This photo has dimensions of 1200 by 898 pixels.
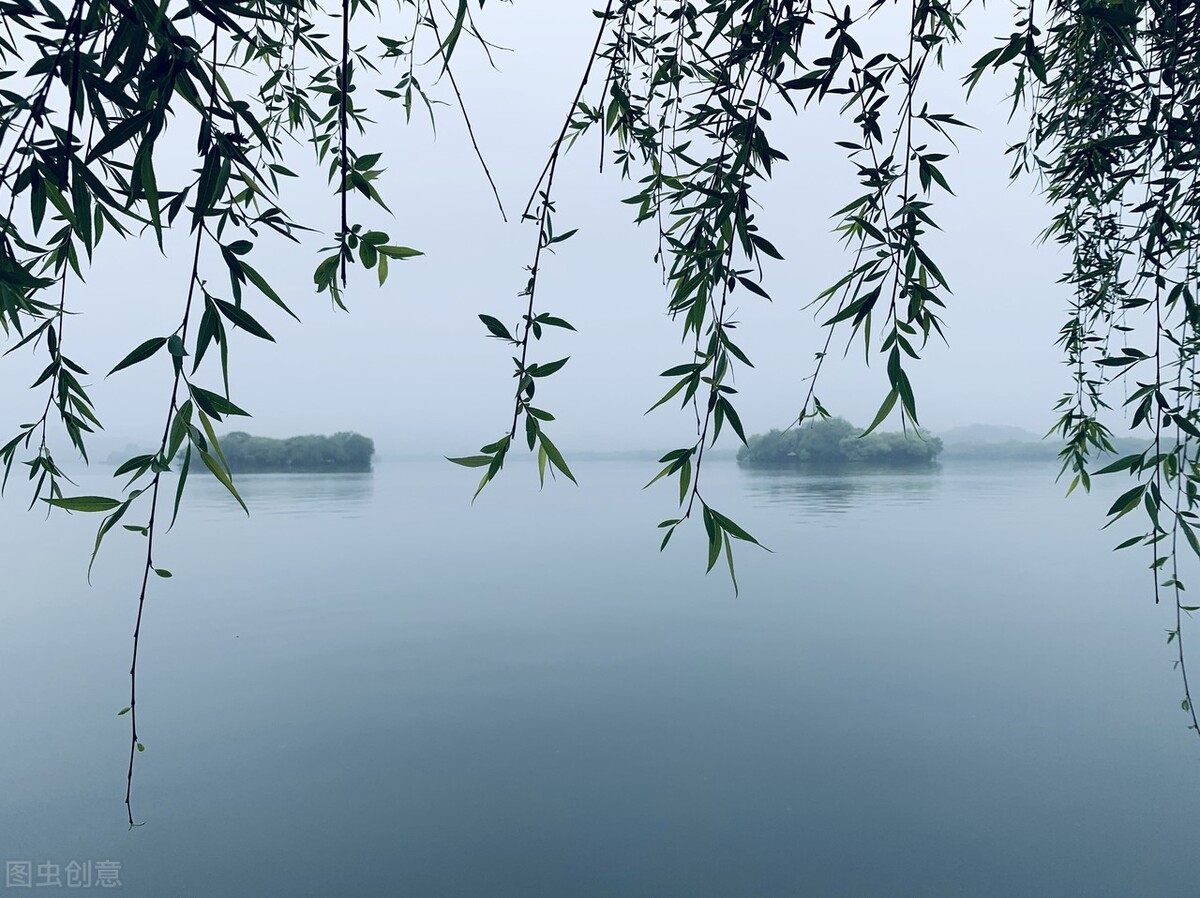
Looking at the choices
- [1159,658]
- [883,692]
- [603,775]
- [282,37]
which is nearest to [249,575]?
[603,775]

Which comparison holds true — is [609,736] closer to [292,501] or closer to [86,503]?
[86,503]

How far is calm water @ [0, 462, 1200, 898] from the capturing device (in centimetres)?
259

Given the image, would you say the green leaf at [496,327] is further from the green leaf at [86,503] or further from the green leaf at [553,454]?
the green leaf at [86,503]

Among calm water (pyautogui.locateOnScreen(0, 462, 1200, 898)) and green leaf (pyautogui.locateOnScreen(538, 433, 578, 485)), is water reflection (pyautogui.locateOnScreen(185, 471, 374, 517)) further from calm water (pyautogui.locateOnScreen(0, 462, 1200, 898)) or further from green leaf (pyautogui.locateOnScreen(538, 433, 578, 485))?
green leaf (pyautogui.locateOnScreen(538, 433, 578, 485))

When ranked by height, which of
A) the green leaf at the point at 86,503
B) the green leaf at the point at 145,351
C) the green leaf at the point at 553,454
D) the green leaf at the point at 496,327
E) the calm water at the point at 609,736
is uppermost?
the green leaf at the point at 496,327

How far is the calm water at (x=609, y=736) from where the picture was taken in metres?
2.59

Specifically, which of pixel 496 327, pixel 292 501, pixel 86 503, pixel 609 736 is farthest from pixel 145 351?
pixel 292 501

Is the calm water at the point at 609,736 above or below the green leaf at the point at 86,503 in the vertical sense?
below

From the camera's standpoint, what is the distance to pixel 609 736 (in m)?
3.53

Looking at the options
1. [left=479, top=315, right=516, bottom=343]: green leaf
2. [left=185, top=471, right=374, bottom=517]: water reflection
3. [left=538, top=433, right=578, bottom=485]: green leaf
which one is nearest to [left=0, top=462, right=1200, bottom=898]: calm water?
[left=538, top=433, right=578, bottom=485]: green leaf

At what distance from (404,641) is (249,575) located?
362 centimetres

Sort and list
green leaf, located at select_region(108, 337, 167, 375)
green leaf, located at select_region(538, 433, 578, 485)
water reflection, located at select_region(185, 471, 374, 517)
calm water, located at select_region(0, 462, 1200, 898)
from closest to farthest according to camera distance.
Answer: green leaf, located at select_region(108, 337, 167, 375), green leaf, located at select_region(538, 433, 578, 485), calm water, located at select_region(0, 462, 1200, 898), water reflection, located at select_region(185, 471, 374, 517)

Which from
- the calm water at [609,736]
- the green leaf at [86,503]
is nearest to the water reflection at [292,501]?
the calm water at [609,736]

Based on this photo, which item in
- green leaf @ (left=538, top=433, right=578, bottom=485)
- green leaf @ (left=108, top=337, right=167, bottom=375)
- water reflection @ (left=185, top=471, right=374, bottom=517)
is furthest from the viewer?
water reflection @ (left=185, top=471, right=374, bottom=517)
